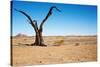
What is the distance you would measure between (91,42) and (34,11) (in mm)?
813

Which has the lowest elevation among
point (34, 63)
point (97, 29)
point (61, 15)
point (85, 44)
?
point (34, 63)

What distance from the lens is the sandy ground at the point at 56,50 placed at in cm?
234

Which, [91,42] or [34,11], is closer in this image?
[34,11]

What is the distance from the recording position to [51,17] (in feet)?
8.05

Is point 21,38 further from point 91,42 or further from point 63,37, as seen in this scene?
point 91,42

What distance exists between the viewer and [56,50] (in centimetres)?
248

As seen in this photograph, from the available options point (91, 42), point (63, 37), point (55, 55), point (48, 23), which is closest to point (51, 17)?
point (48, 23)

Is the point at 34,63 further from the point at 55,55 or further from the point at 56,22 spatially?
the point at 56,22

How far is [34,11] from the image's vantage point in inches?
94.1

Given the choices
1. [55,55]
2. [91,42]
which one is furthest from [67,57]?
[91,42]

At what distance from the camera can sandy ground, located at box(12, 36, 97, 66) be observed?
2340mm
